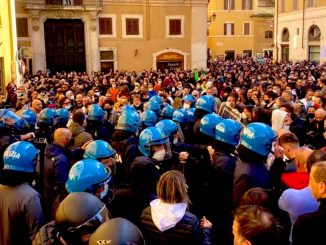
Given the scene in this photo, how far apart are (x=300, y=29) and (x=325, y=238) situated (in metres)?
44.7

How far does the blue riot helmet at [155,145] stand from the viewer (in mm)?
4975

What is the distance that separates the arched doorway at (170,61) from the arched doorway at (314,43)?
14.0m

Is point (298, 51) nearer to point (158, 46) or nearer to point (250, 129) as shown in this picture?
point (158, 46)

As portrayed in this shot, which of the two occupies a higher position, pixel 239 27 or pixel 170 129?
pixel 239 27

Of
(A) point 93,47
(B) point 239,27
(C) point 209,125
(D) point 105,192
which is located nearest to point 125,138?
(C) point 209,125

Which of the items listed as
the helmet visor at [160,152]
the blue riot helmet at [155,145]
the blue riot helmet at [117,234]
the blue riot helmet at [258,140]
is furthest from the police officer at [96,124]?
the blue riot helmet at [117,234]

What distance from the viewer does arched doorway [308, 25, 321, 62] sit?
42.6 m

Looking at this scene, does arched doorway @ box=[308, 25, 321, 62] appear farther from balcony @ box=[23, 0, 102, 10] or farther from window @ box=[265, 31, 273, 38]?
balcony @ box=[23, 0, 102, 10]

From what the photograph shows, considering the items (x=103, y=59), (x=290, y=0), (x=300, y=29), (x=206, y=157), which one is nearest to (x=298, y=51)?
(x=300, y=29)

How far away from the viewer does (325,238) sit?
3.06 m

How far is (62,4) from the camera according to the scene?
3447 cm

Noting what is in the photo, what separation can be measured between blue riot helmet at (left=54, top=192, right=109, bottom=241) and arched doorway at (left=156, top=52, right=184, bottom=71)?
115 ft

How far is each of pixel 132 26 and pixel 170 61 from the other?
14.5 feet

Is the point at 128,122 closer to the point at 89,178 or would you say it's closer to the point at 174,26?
the point at 89,178
